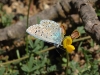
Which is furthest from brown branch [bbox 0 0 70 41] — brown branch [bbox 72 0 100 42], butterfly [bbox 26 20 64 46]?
Answer: butterfly [bbox 26 20 64 46]

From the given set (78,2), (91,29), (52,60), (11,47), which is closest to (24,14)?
(11,47)

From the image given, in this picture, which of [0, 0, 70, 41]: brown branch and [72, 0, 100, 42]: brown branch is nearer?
[72, 0, 100, 42]: brown branch

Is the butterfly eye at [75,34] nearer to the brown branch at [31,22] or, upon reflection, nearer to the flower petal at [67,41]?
the flower petal at [67,41]

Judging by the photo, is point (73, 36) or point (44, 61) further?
point (44, 61)

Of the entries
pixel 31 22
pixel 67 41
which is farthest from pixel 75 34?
pixel 31 22

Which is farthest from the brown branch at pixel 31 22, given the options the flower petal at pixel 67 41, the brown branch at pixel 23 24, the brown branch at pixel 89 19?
the flower petal at pixel 67 41

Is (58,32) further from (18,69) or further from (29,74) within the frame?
(18,69)

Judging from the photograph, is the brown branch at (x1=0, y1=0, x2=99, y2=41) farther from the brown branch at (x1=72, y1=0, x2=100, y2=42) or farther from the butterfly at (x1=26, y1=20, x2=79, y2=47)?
the butterfly at (x1=26, y1=20, x2=79, y2=47)

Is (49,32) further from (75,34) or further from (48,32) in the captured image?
(75,34)
